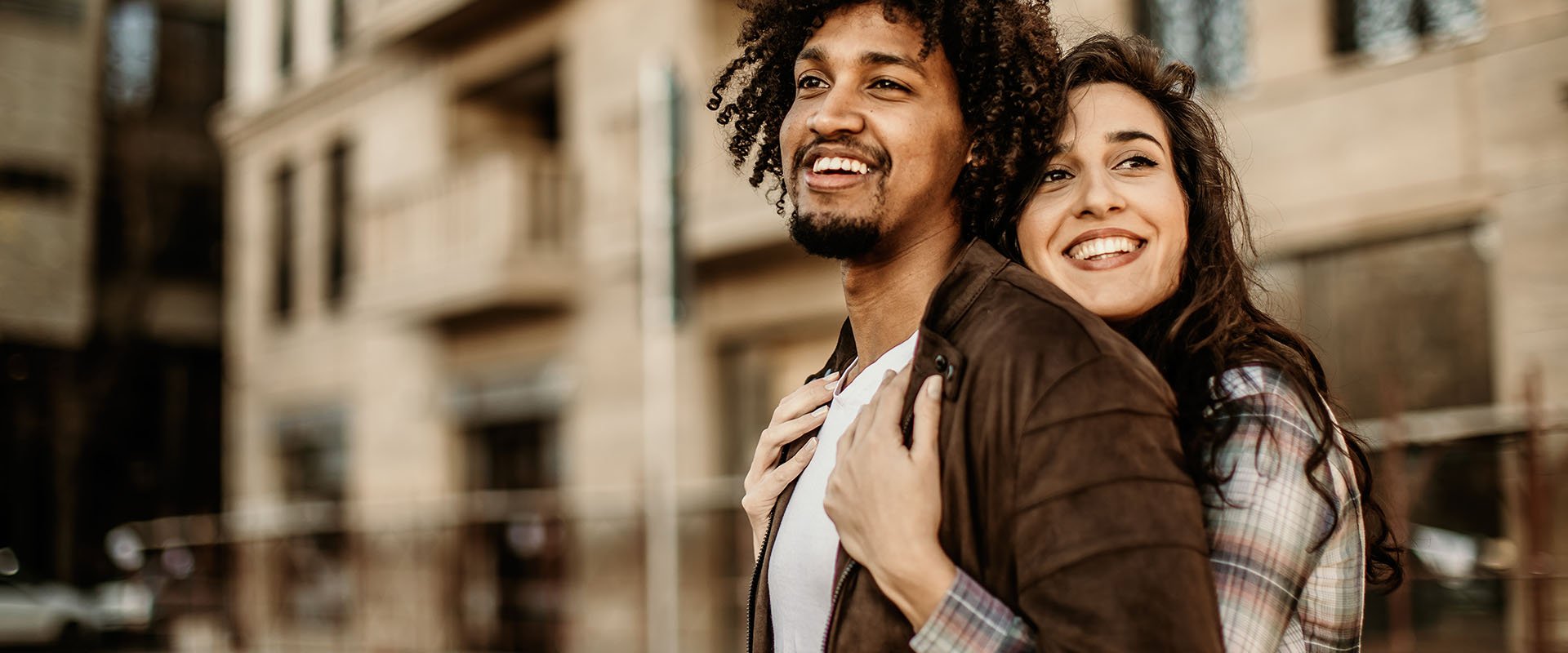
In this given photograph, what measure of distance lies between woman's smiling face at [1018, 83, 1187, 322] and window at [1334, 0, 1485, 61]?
22.0 ft

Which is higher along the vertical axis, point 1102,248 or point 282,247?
point 282,247

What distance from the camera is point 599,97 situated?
48.1 ft

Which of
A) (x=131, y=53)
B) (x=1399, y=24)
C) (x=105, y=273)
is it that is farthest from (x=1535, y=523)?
(x=131, y=53)

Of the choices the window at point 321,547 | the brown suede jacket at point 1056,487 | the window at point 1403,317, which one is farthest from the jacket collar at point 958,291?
the window at point 321,547

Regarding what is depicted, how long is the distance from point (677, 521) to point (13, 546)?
21.4 meters

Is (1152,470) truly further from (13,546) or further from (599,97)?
(13,546)

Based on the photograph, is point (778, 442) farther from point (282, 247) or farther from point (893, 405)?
point (282, 247)

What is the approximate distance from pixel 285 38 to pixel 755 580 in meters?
20.8

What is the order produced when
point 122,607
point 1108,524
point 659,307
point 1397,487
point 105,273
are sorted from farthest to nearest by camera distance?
point 105,273, point 122,607, point 659,307, point 1397,487, point 1108,524

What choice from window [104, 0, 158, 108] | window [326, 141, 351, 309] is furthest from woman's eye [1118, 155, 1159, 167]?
window [104, 0, 158, 108]

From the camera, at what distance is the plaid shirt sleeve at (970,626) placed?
186cm

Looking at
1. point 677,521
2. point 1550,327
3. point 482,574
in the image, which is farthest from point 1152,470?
point 482,574

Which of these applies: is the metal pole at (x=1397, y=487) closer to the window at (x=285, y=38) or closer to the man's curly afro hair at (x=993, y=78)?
the man's curly afro hair at (x=993, y=78)

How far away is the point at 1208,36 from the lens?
981cm
